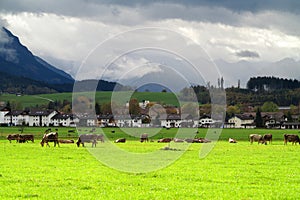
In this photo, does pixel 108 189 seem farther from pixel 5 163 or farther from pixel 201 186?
pixel 5 163

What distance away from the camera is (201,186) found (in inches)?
771

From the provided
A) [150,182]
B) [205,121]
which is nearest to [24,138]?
[150,182]

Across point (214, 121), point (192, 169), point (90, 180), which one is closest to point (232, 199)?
point (90, 180)

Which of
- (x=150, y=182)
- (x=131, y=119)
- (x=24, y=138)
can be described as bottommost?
(x=150, y=182)

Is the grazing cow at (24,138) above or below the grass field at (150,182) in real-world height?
above

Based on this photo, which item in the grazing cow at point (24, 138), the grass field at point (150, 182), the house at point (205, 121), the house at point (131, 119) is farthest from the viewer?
the house at point (205, 121)

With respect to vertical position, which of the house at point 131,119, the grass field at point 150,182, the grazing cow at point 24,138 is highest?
the house at point 131,119

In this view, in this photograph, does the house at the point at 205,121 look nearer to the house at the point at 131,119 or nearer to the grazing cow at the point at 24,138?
the house at the point at 131,119

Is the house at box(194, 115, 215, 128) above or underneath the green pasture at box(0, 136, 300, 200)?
above

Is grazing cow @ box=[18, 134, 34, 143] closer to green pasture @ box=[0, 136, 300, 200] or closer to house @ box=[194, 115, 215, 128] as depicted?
green pasture @ box=[0, 136, 300, 200]

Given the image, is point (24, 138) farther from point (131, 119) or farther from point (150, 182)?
point (150, 182)

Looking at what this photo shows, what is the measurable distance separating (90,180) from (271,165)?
40.8 feet

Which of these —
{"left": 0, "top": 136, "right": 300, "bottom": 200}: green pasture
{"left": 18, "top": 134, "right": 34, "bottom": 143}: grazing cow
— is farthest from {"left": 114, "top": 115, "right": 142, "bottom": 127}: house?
{"left": 0, "top": 136, "right": 300, "bottom": 200}: green pasture

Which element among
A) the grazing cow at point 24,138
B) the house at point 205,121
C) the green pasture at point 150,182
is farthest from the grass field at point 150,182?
the house at point 205,121
